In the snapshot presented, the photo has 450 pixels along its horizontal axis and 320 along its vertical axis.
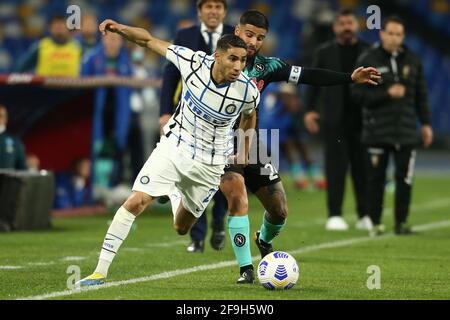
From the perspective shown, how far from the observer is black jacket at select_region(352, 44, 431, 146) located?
12938 millimetres

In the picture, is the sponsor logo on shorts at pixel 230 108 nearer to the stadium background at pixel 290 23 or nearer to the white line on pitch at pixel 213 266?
the white line on pitch at pixel 213 266

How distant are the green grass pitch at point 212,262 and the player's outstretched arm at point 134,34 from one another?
1681 millimetres

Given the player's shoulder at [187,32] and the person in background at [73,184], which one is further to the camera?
the person in background at [73,184]

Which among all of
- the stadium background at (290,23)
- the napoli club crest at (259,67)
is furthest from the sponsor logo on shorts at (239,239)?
the stadium background at (290,23)

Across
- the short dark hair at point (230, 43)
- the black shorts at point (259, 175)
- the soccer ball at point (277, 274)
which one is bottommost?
the soccer ball at point (277, 274)

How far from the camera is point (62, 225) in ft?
45.1

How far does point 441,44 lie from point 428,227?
664 inches

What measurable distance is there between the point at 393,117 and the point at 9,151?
4.43 meters

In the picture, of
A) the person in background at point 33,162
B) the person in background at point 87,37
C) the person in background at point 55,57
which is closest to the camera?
the person in background at point 33,162

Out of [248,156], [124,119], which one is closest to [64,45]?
[124,119]

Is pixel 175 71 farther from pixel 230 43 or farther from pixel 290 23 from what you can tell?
pixel 290 23

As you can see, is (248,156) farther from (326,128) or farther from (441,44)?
(441,44)

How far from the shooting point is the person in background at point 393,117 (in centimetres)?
1293

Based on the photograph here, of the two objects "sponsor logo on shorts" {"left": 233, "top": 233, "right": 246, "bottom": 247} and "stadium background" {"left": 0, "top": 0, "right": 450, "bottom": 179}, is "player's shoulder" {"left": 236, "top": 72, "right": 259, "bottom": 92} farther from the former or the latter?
"stadium background" {"left": 0, "top": 0, "right": 450, "bottom": 179}
